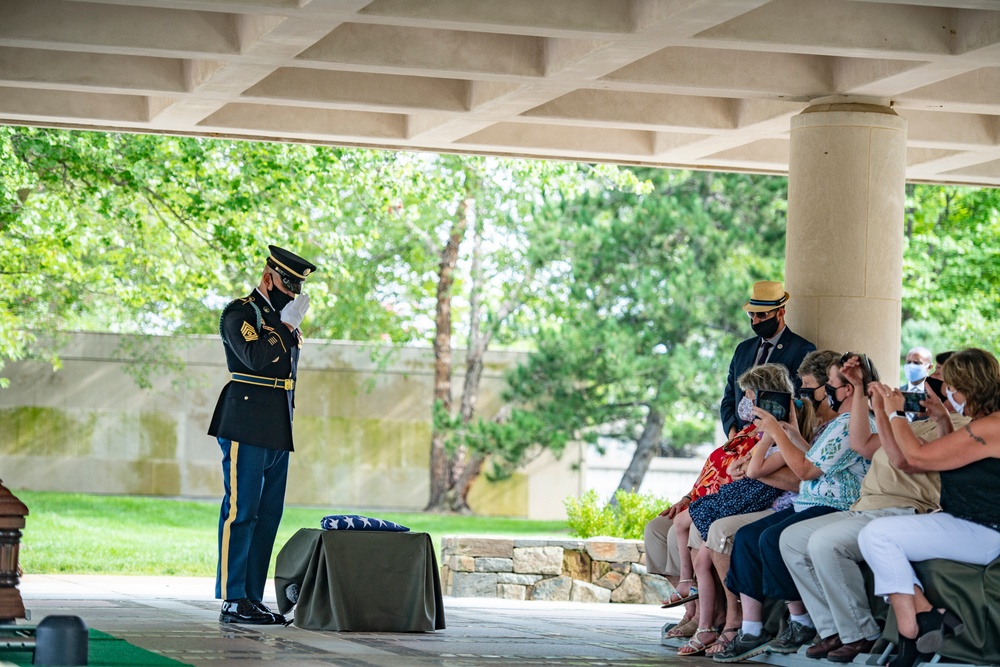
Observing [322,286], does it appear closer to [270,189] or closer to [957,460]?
[270,189]

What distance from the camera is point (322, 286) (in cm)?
1775

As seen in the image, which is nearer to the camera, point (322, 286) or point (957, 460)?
point (957, 460)

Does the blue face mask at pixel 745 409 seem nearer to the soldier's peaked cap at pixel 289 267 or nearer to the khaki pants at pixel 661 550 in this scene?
the khaki pants at pixel 661 550

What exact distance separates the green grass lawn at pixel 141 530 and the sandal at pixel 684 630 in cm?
770

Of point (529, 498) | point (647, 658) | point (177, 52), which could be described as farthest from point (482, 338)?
point (647, 658)

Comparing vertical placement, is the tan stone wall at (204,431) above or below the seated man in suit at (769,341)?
below

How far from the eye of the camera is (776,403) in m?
7.57

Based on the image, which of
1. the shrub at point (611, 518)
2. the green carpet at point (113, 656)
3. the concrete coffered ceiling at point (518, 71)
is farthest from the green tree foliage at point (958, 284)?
the green carpet at point (113, 656)

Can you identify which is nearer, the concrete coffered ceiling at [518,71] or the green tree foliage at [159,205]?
the concrete coffered ceiling at [518,71]

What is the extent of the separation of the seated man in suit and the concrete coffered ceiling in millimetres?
1473

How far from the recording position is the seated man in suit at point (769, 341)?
8.87 m

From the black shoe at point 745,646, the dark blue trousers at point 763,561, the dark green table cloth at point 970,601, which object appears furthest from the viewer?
the black shoe at point 745,646

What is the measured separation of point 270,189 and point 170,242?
2.16m

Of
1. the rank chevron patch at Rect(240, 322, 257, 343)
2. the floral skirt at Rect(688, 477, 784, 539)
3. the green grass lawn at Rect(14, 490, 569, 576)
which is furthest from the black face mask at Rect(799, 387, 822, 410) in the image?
the green grass lawn at Rect(14, 490, 569, 576)
